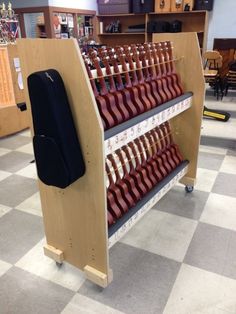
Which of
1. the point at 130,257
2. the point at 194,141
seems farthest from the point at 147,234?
the point at 194,141

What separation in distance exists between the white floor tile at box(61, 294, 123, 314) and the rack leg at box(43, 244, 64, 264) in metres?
0.25

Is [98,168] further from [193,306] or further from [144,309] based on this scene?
[193,306]

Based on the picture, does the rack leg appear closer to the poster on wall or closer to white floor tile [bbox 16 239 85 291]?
white floor tile [bbox 16 239 85 291]

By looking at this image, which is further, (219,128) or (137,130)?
(219,128)

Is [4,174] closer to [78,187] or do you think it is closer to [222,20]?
[78,187]

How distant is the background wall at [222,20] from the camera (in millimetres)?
6703

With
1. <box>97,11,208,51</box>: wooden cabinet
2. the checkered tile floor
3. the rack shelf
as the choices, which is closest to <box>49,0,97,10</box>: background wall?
<box>97,11,208,51</box>: wooden cabinet

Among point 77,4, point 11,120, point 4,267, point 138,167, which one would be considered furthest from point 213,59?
point 4,267

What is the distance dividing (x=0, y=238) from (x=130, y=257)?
3.23 feet

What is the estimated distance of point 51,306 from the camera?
159 centimetres

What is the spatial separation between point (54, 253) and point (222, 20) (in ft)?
22.8

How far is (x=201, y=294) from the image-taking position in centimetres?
166

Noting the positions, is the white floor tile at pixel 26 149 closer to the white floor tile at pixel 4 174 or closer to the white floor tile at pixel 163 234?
the white floor tile at pixel 4 174

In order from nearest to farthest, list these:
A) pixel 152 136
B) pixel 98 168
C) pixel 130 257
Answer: pixel 98 168 → pixel 130 257 → pixel 152 136
